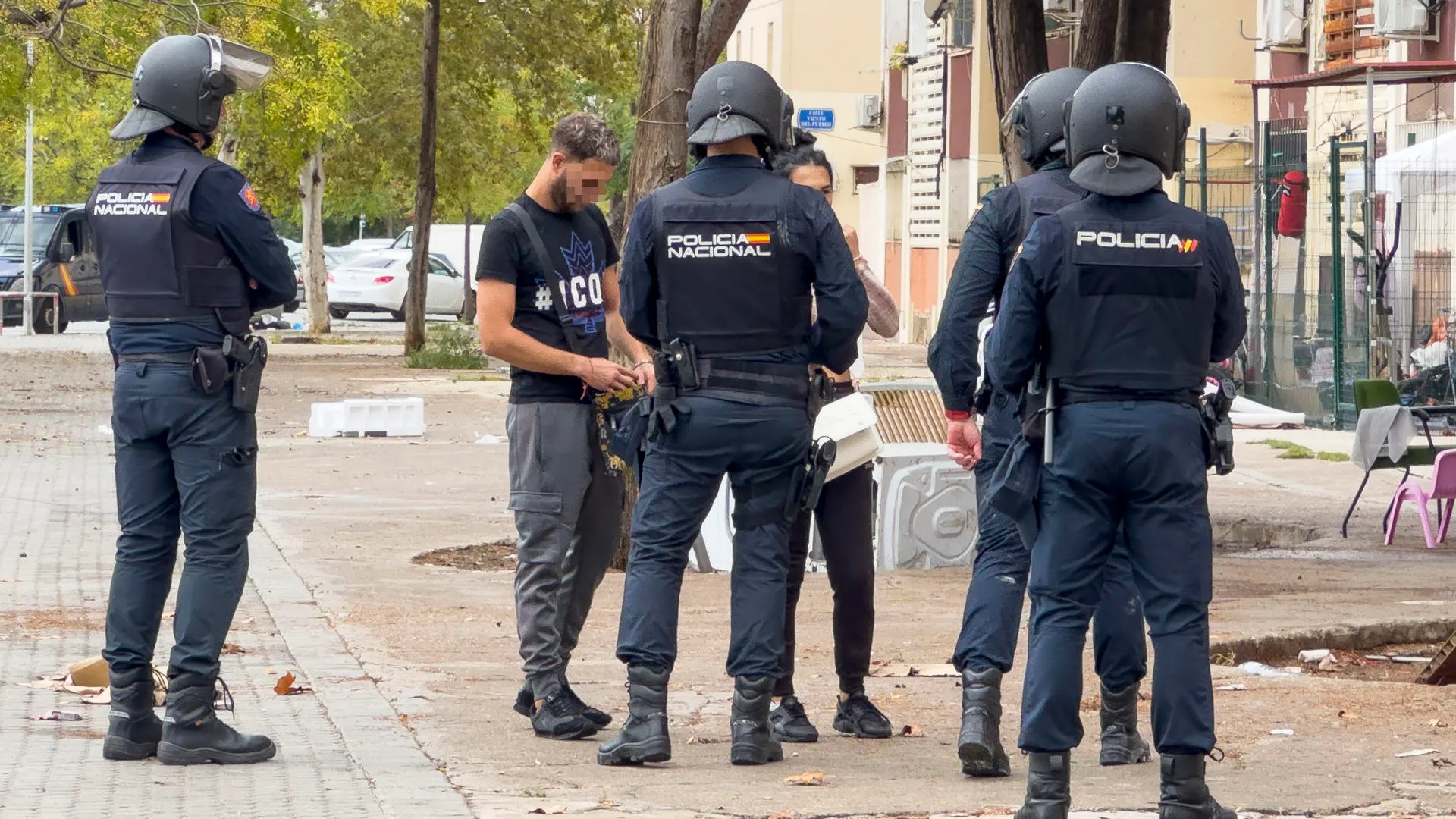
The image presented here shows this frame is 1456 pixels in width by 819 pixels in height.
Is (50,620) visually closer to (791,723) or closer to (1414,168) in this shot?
(791,723)

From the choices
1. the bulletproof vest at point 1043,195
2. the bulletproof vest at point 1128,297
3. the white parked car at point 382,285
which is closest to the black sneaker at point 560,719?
the bulletproof vest at point 1043,195

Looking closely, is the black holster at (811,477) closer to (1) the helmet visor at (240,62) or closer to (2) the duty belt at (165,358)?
(2) the duty belt at (165,358)

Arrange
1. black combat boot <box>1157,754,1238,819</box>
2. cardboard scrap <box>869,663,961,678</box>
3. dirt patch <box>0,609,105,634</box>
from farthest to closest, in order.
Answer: dirt patch <box>0,609,105,634</box>
cardboard scrap <box>869,663,961,678</box>
black combat boot <box>1157,754,1238,819</box>

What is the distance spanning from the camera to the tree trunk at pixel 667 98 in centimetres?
1002

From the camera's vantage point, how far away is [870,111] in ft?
141

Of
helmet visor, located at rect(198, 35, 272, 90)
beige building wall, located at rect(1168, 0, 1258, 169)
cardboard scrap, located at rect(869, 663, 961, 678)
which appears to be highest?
beige building wall, located at rect(1168, 0, 1258, 169)

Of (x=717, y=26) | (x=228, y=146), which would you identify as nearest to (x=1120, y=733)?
(x=717, y=26)

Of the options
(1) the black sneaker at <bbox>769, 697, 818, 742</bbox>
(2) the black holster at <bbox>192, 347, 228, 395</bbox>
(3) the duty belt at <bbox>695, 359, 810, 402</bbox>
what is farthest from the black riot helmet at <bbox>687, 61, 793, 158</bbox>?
(1) the black sneaker at <bbox>769, 697, 818, 742</bbox>

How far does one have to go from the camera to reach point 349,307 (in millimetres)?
48344

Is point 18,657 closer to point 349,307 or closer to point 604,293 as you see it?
point 604,293

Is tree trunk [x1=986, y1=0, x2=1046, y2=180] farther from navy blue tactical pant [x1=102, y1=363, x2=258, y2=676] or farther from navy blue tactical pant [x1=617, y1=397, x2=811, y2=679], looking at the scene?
navy blue tactical pant [x1=102, y1=363, x2=258, y2=676]

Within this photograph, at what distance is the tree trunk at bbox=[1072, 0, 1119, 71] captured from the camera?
11203 millimetres

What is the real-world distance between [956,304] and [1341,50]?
65.2 ft

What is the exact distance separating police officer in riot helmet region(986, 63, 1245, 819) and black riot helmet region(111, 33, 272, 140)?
7.49ft
